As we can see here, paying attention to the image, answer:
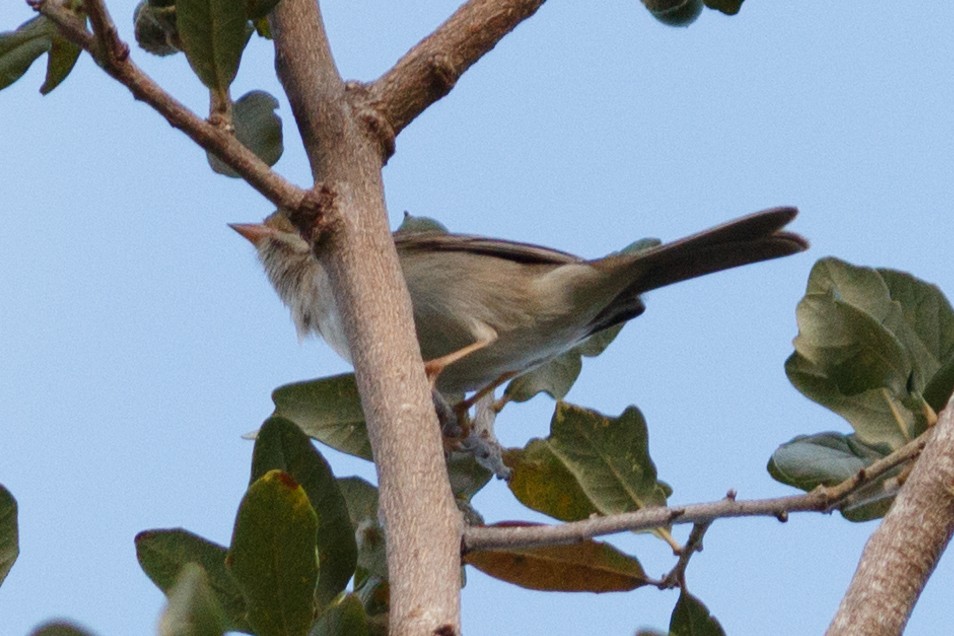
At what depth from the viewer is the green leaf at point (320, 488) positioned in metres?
2.08

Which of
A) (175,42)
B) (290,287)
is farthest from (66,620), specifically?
(290,287)

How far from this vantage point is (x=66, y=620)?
4.80ft

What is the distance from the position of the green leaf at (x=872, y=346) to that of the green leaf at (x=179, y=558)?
1.28 metres

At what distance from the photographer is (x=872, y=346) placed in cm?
255

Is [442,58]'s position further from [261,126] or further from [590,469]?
[590,469]

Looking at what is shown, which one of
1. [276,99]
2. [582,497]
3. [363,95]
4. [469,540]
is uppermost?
[276,99]

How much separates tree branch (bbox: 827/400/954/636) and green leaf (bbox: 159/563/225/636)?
2.71 ft

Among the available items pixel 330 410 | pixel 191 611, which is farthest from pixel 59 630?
pixel 330 410

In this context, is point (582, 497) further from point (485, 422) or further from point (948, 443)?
point (948, 443)

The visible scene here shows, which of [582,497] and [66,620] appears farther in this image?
[582,497]

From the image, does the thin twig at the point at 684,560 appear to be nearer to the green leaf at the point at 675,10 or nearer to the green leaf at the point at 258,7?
the green leaf at the point at 258,7

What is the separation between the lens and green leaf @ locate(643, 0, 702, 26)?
3.13 m

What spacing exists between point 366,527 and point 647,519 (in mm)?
700

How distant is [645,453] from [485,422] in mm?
526
